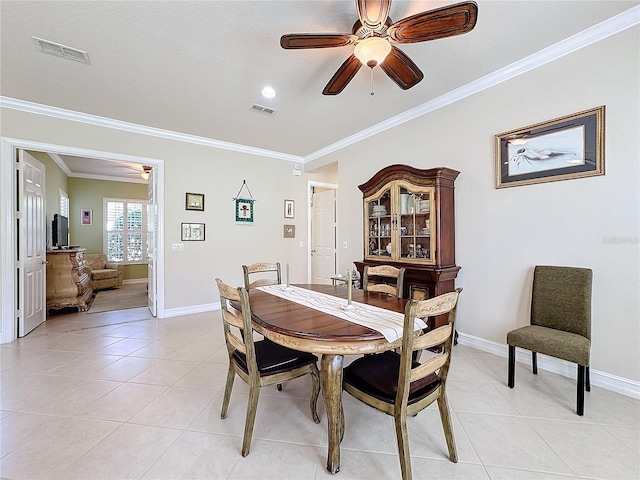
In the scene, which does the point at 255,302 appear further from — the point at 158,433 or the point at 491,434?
the point at 491,434

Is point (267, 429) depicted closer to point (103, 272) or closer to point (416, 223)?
point (416, 223)

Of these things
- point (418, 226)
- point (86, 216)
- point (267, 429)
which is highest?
point (86, 216)

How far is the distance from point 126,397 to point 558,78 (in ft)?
14.4

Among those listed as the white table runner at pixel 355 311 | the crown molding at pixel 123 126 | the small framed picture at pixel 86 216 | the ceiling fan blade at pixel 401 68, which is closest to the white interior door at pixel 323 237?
the crown molding at pixel 123 126

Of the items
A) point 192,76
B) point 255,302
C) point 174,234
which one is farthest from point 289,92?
point 174,234

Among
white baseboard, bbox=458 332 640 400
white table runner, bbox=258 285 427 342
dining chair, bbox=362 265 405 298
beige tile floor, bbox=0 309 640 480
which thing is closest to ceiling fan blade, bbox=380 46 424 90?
dining chair, bbox=362 265 405 298

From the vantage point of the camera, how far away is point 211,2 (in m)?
1.96

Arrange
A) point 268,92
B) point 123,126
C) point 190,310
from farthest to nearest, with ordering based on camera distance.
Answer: point 190,310, point 123,126, point 268,92

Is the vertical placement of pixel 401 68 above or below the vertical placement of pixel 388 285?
above

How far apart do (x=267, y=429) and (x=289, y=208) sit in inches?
163

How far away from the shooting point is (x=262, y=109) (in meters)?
3.54

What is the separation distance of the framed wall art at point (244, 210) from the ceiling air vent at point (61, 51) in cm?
270

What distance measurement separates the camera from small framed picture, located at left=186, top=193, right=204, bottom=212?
14.9 feet

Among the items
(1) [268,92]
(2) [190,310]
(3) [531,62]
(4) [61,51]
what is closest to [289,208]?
(2) [190,310]
